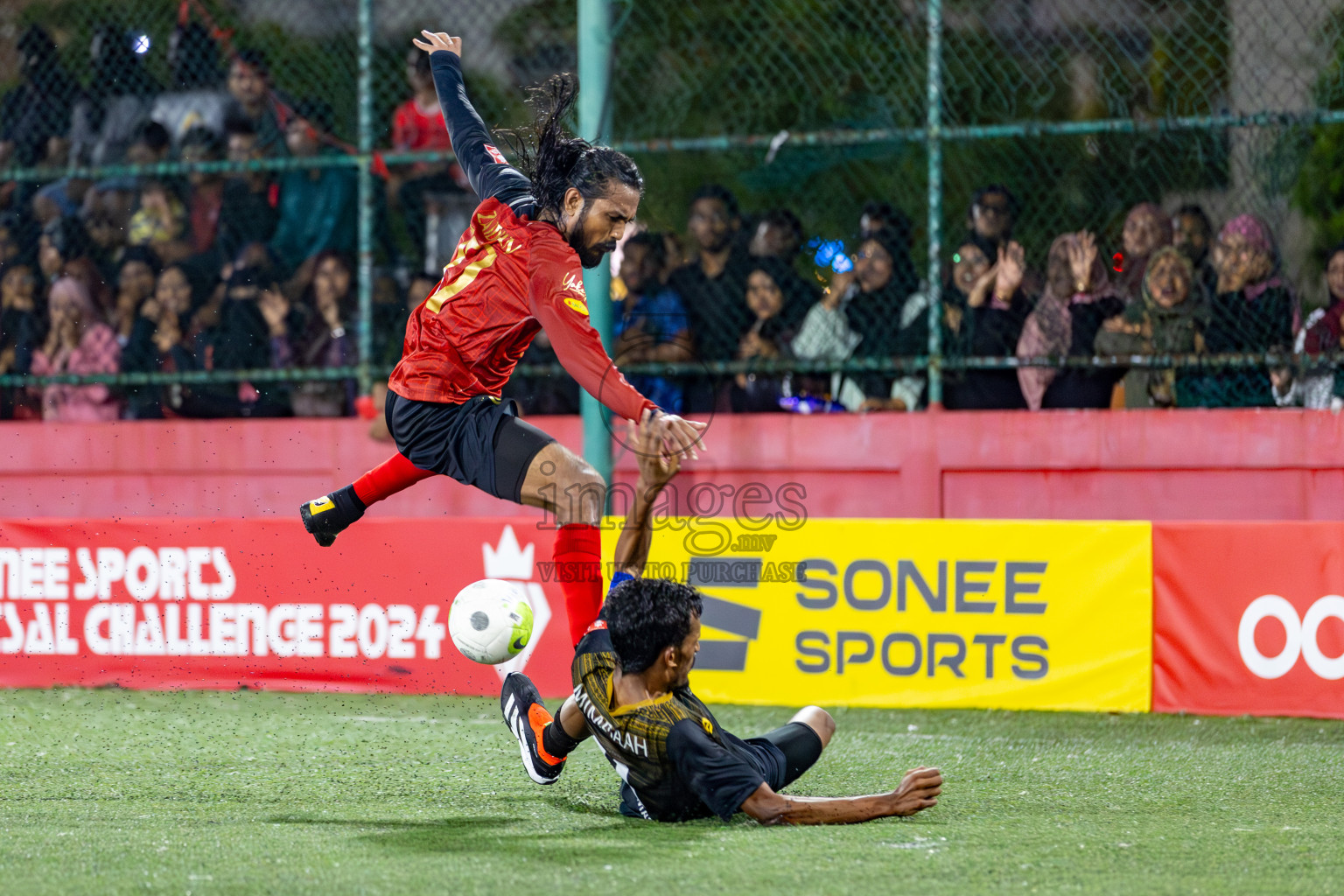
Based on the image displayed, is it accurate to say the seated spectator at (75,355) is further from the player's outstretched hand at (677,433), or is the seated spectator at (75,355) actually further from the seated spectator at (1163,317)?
the player's outstretched hand at (677,433)

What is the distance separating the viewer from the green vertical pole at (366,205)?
384 inches

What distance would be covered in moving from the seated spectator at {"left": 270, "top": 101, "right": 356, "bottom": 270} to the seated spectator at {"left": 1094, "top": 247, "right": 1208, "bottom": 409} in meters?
4.71

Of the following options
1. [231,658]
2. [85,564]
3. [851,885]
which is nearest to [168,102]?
[85,564]

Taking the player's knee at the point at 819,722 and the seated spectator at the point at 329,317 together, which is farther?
the seated spectator at the point at 329,317

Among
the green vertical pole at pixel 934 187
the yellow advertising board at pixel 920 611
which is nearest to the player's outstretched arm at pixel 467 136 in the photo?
the yellow advertising board at pixel 920 611

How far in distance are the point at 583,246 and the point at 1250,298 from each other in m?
4.56

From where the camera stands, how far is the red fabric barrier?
28.5 ft

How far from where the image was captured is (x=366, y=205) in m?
9.75

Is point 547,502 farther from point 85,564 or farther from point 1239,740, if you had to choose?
point 85,564

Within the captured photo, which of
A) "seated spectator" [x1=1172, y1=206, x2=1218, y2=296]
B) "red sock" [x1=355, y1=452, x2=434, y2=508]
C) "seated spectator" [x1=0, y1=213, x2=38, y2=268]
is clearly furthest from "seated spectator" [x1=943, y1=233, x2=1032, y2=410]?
"seated spectator" [x1=0, y1=213, x2=38, y2=268]

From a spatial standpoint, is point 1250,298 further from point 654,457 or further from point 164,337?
point 164,337

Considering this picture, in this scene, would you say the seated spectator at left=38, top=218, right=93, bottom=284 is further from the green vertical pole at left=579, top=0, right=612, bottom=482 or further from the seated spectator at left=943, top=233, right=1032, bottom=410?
the seated spectator at left=943, top=233, right=1032, bottom=410

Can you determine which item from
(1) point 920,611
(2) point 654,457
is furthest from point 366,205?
(2) point 654,457

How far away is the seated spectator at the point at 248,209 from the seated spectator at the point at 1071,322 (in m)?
4.79
